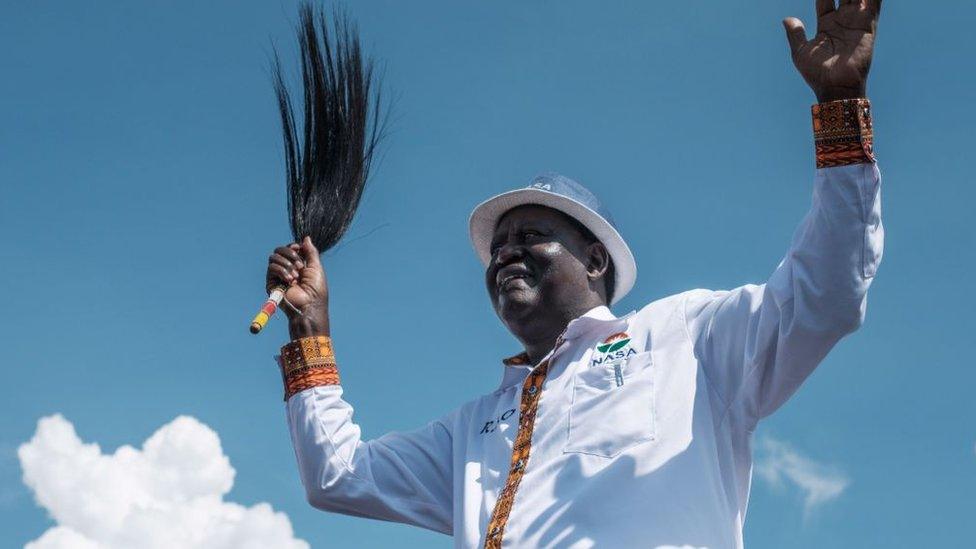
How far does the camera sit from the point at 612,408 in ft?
17.5

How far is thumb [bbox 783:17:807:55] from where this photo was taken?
4773mm

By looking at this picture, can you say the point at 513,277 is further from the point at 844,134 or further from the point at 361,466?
the point at 844,134

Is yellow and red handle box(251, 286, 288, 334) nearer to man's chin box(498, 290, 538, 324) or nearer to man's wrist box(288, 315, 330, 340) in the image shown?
man's wrist box(288, 315, 330, 340)

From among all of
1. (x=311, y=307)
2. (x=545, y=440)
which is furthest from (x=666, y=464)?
(x=311, y=307)

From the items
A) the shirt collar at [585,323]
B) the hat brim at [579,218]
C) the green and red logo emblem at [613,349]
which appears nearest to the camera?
the green and red logo emblem at [613,349]

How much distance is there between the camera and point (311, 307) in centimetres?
643

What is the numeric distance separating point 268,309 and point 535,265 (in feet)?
4.17

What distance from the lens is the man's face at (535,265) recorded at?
6109 mm

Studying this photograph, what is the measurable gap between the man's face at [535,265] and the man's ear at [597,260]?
3 cm

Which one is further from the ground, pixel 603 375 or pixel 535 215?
pixel 535 215

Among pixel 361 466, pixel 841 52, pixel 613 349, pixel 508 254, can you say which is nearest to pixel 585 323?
pixel 613 349

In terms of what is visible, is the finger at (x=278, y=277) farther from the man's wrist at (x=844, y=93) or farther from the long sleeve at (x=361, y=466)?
the man's wrist at (x=844, y=93)

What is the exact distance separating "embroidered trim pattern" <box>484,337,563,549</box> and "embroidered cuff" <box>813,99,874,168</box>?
1714 millimetres

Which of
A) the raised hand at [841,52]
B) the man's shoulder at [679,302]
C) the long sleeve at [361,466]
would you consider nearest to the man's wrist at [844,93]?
the raised hand at [841,52]
